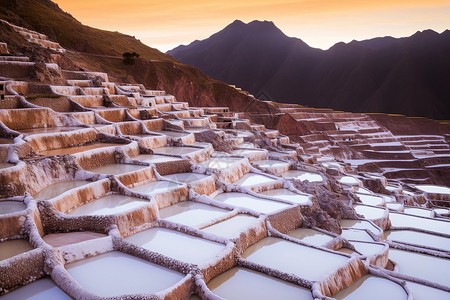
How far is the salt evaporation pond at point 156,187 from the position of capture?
7.42 metres

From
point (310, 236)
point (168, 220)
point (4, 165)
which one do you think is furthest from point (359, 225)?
point (4, 165)

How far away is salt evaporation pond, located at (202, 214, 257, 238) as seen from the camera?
20.8 ft

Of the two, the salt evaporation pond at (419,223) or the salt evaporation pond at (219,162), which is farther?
the salt evaporation pond at (419,223)

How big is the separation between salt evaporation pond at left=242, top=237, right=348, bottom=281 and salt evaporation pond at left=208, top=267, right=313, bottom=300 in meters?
0.36

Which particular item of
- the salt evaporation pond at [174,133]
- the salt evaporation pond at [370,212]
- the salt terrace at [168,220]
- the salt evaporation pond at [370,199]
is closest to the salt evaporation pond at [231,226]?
the salt terrace at [168,220]

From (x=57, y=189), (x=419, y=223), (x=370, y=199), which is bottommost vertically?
(x=419, y=223)

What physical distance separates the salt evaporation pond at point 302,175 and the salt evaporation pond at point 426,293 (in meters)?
5.59

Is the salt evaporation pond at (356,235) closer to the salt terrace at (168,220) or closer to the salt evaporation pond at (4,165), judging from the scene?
the salt terrace at (168,220)

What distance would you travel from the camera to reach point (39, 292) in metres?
4.32

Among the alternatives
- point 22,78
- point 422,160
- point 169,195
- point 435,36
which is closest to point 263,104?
point 422,160

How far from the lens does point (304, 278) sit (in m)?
5.32

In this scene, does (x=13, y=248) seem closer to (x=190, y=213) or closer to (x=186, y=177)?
(x=190, y=213)

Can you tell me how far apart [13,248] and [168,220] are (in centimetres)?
237

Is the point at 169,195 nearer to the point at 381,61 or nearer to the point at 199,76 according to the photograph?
the point at 199,76
